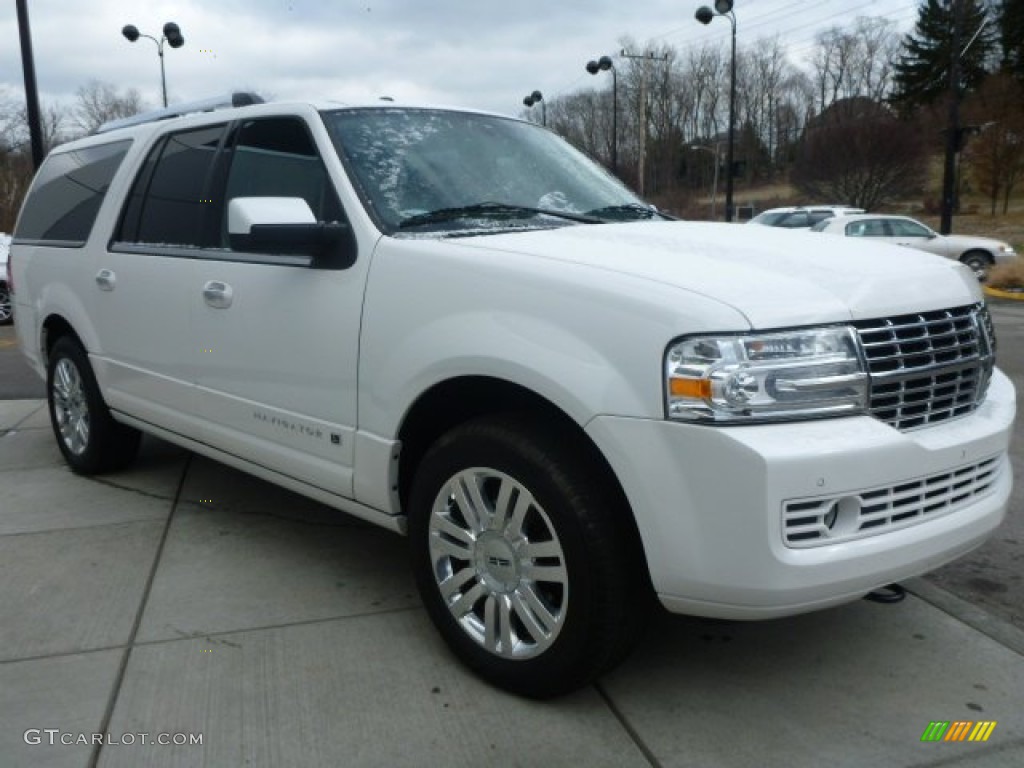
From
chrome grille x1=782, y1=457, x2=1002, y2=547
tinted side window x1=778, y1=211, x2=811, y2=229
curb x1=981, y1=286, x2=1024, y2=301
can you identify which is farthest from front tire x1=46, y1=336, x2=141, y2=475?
tinted side window x1=778, y1=211, x2=811, y2=229

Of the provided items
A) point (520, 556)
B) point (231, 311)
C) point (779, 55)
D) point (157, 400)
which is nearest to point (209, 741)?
point (520, 556)

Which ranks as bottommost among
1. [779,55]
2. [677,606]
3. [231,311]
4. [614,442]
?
[677,606]

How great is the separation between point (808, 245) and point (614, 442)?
109cm

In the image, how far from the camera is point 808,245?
9.99ft

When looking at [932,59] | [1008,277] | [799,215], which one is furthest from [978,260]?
[932,59]

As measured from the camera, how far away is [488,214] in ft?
11.2

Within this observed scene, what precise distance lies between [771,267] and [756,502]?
2.47 feet

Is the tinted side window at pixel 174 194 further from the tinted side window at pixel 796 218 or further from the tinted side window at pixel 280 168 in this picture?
the tinted side window at pixel 796 218

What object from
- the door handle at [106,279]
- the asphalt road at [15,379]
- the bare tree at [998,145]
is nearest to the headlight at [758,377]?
the door handle at [106,279]

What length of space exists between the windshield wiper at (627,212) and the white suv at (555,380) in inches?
0.9

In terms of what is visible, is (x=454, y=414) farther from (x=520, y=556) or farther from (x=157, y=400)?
(x=157, y=400)

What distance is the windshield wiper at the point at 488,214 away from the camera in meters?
3.29

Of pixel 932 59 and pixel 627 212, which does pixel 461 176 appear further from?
pixel 932 59

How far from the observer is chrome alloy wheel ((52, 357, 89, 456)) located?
17.0 ft
